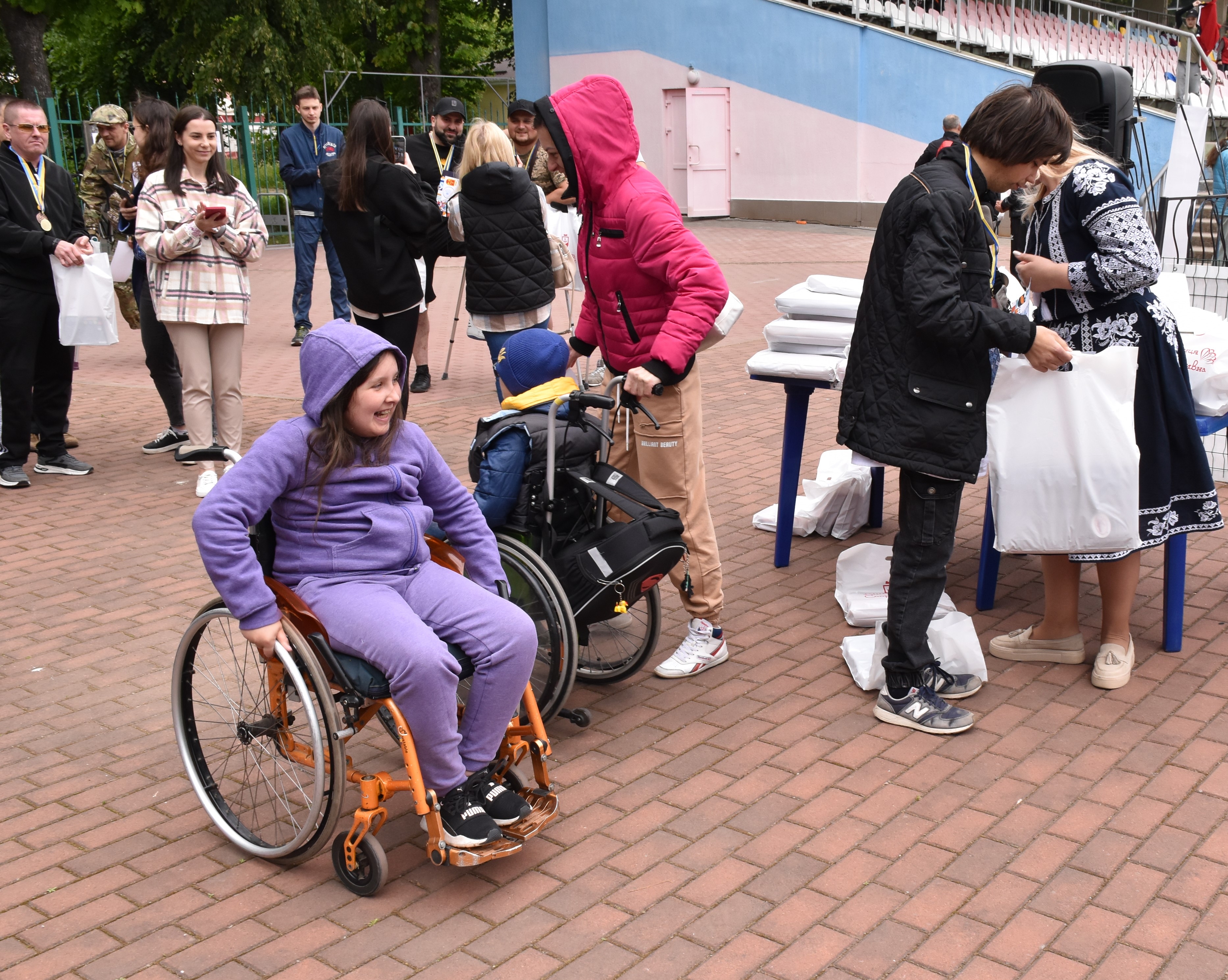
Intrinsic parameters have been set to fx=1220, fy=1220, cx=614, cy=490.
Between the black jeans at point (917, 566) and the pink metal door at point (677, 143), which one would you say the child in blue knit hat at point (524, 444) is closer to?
the black jeans at point (917, 566)

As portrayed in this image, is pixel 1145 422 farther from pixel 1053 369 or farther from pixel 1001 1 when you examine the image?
pixel 1001 1

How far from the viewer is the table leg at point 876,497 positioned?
582 cm

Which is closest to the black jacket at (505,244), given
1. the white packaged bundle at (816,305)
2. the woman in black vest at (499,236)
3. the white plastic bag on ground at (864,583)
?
the woman in black vest at (499,236)

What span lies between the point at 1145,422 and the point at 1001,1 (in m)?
19.6

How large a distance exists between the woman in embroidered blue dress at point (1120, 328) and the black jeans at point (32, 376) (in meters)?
5.27

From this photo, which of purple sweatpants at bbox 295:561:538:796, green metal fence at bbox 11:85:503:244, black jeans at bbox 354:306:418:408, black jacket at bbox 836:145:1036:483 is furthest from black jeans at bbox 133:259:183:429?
green metal fence at bbox 11:85:503:244

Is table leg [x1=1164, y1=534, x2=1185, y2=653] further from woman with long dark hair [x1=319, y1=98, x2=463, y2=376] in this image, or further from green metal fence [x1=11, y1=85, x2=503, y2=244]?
green metal fence [x1=11, y1=85, x2=503, y2=244]

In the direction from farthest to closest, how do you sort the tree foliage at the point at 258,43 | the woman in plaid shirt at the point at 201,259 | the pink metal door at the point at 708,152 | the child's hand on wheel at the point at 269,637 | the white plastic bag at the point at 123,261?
the pink metal door at the point at 708,152, the tree foliage at the point at 258,43, the white plastic bag at the point at 123,261, the woman in plaid shirt at the point at 201,259, the child's hand on wheel at the point at 269,637

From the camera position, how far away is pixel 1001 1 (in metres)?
21.2

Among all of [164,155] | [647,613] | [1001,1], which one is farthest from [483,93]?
[647,613]

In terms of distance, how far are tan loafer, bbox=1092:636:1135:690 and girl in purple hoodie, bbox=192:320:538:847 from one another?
2.14 metres

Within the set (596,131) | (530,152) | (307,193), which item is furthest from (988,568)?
(307,193)

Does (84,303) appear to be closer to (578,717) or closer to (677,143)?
(578,717)

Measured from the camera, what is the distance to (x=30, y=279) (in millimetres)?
6770
